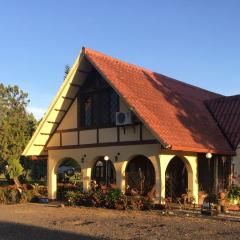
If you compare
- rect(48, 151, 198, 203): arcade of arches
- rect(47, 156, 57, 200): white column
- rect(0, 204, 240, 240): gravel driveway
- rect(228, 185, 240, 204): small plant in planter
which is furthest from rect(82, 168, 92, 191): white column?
rect(228, 185, 240, 204): small plant in planter

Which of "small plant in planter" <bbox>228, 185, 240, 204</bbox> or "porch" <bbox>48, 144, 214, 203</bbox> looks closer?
"porch" <bbox>48, 144, 214, 203</bbox>

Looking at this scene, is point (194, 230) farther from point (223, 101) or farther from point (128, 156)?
point (223, 101)

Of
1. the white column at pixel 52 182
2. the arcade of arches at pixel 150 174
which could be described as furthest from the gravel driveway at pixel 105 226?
the white column at pixel 52 182

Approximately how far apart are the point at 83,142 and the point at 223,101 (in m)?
7.71

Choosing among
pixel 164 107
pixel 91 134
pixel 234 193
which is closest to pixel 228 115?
pixel 164 107

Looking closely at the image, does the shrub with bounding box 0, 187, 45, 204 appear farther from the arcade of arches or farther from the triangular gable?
the triangular gable

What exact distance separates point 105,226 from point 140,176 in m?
6.74

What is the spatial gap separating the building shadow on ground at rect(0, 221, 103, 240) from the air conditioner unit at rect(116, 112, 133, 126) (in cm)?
670

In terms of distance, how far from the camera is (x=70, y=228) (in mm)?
12828

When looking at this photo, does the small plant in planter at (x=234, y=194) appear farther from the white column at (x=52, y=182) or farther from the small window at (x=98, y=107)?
the white column at (x=52, y=182)

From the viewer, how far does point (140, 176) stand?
19781mm

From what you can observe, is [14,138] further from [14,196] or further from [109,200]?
[109,200]

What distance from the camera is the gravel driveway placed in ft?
38.1

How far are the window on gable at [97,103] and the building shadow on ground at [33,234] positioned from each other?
7.86 m
